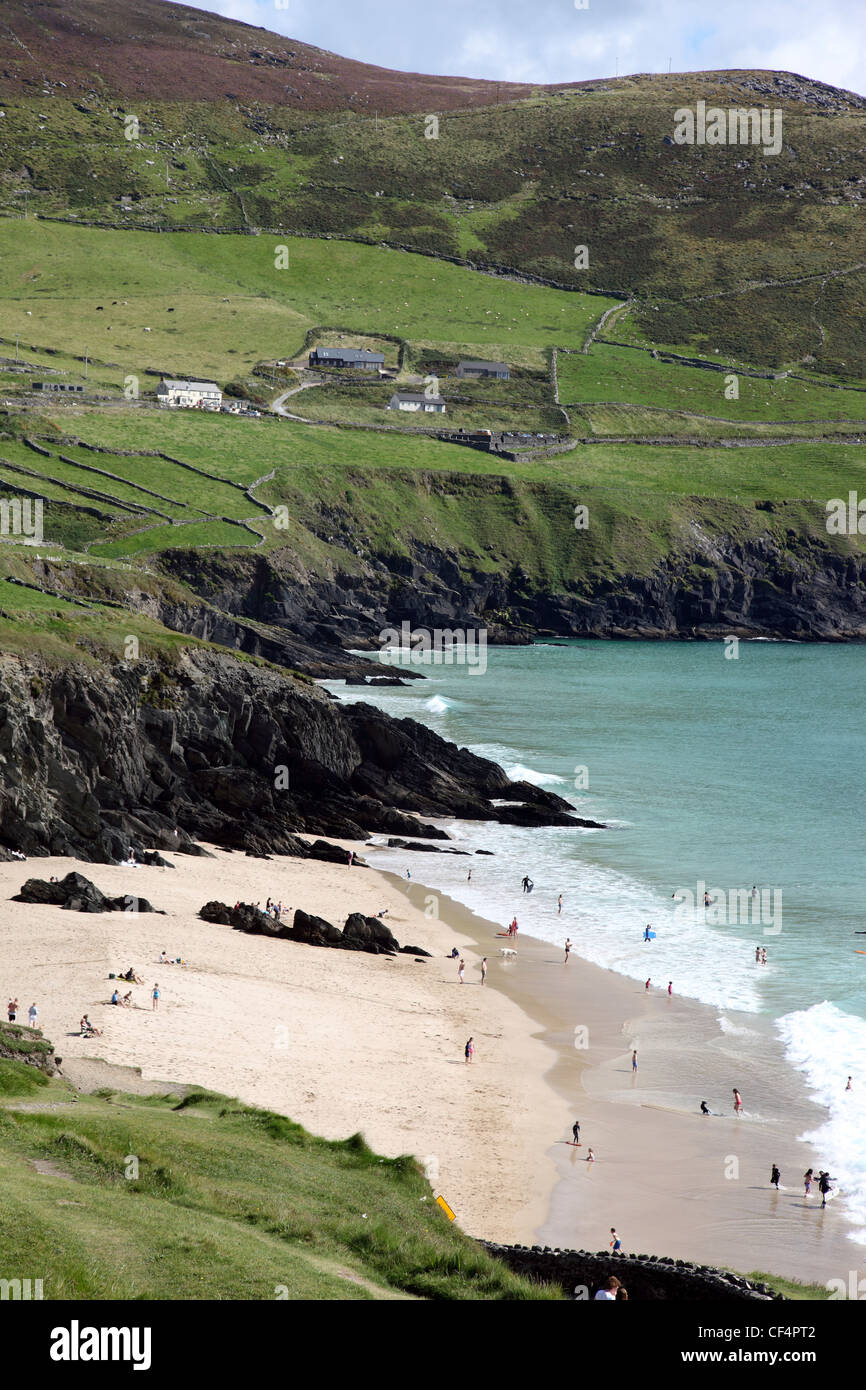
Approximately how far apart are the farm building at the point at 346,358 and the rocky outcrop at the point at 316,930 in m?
135

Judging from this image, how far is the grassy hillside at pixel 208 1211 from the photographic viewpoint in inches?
625

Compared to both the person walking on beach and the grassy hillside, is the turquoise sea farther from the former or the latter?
the grassy hillside

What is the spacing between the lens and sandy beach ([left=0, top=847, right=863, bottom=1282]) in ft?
86.5

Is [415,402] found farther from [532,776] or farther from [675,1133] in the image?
[675,1133]

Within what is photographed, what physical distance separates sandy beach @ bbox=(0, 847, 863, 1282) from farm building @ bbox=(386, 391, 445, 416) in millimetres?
121790

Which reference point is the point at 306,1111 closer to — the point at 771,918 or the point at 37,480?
the point at 771,918

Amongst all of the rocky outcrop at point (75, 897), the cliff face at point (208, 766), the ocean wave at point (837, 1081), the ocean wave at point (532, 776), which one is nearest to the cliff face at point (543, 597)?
the ocean wave at point (532, 776)

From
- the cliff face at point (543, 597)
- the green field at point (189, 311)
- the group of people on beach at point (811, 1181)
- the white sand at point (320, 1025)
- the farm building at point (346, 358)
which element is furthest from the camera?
the farm building at point (346, 358)

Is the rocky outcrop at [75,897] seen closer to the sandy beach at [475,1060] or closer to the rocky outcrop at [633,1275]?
the sandy beach at [475,1060]

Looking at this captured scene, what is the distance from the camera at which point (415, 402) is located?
535ft

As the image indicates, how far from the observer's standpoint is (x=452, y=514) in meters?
139

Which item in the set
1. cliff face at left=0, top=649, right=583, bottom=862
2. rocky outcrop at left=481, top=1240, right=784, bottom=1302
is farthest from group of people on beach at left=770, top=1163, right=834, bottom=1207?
cliff face at left=0, top=649, right=583, bottom=862

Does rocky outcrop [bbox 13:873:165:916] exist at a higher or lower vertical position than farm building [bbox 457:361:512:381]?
lower
